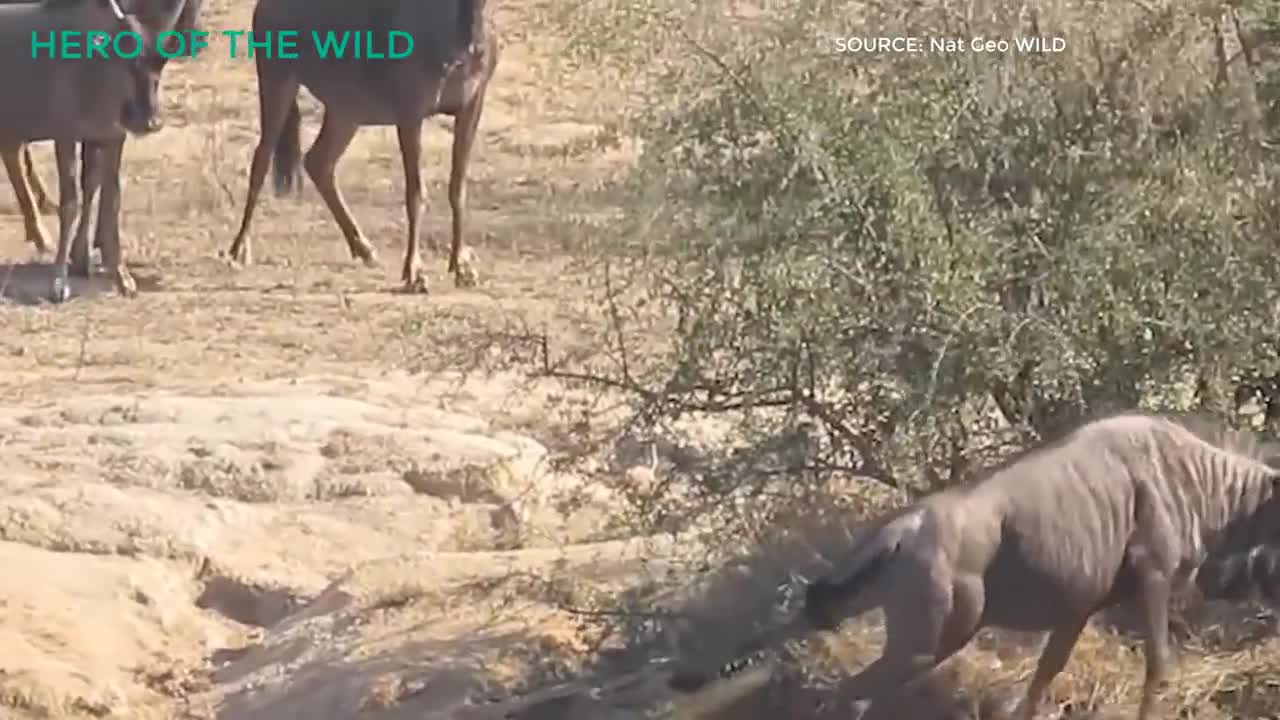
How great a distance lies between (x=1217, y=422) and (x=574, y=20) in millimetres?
2160

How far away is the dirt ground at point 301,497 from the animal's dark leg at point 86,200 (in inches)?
9.1

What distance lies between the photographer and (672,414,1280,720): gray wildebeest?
19.5 ft

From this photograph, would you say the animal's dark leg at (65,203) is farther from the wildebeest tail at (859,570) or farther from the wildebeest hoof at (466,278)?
the wildebeest tail at (859,570)

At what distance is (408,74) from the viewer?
13664 millimetres

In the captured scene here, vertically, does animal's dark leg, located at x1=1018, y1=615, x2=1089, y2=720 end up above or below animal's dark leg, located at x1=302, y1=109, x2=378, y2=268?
below

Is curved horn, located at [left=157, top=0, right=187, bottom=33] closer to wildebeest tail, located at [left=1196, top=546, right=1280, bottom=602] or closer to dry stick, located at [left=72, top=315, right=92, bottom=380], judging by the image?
dry stick, located at [left=72, top=315, right=92, bottom=380]

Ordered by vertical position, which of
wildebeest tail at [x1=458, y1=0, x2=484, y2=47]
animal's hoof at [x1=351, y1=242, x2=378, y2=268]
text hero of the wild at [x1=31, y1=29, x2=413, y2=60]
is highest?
wildebeest tail at [x1=458, y1=0, x2=484, y2=47]

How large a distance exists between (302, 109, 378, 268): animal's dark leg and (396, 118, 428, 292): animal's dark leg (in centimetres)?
51

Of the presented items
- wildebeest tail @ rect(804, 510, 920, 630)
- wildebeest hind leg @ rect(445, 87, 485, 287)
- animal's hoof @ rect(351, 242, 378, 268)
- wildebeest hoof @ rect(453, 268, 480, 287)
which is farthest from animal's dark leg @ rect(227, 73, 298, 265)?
wildebeest tail @ rect(804, 510, 920, 630)

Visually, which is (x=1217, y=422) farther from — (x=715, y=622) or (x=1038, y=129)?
(x=715, y=622)

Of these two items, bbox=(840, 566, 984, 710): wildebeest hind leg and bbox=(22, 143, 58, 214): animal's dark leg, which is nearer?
bbox=(840, 566, 984, 710): wildebeest hind leg

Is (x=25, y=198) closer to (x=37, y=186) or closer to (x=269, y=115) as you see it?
(x=37, y=186)

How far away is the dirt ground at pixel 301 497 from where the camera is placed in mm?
7812

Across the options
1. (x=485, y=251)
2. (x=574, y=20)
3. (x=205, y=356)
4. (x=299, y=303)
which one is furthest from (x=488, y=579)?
(x=485, y=251)
